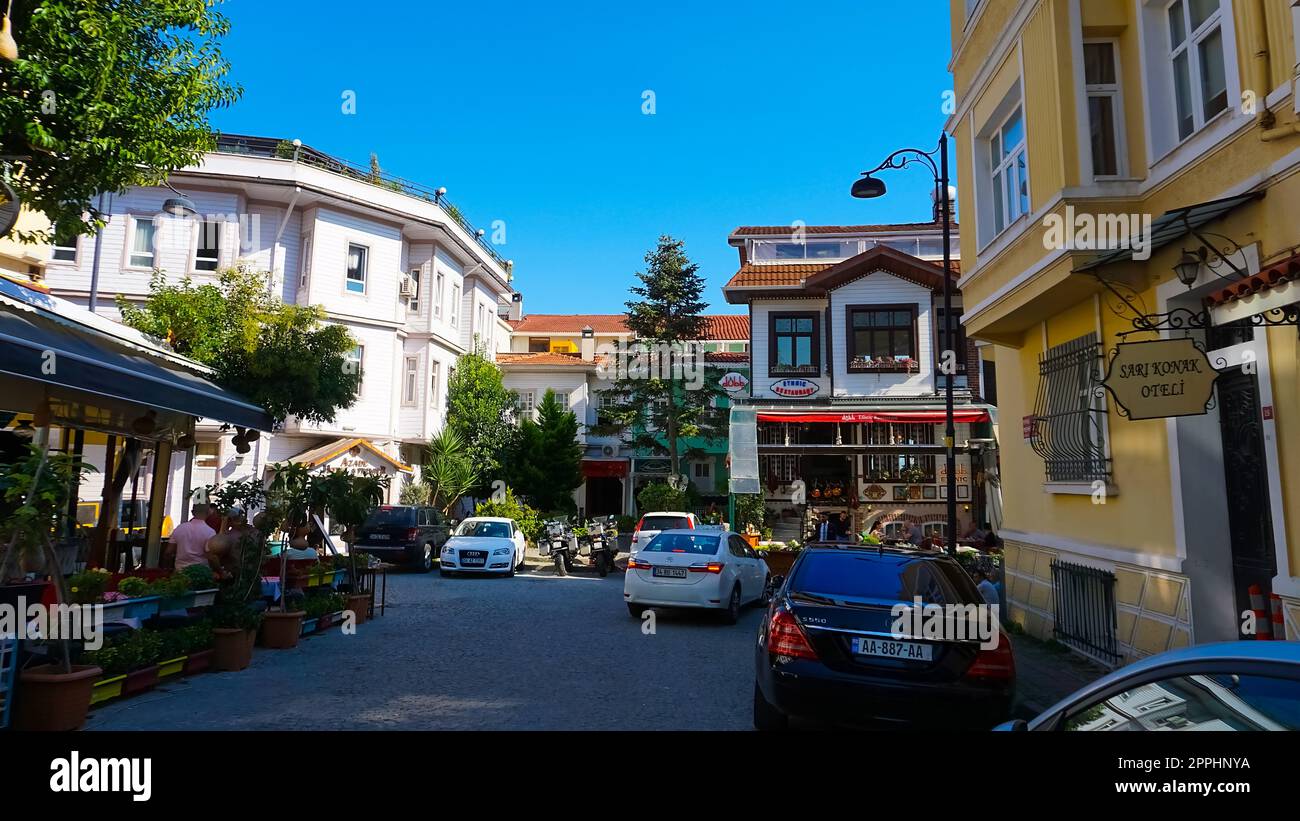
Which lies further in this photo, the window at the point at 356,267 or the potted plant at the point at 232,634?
the window at the point at 356,267

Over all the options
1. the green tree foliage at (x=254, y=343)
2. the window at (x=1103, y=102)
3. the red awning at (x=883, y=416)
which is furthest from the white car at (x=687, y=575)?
the red awning at (x=883, y=416)

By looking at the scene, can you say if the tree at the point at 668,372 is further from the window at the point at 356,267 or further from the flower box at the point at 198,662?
the flower box at the point at 198,662

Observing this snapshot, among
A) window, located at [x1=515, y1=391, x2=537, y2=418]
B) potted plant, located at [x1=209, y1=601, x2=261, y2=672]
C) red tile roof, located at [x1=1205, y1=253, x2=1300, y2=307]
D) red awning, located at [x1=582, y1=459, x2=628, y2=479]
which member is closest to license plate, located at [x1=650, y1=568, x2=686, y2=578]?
potted plant, located at [x1=209, y1=601, x2=261, y2=672]

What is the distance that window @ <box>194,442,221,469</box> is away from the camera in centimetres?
2461

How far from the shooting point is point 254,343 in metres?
17.2

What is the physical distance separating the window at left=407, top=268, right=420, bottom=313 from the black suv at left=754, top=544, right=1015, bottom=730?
25.9 m

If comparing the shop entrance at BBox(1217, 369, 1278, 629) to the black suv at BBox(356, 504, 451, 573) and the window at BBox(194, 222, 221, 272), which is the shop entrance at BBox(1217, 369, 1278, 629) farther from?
the window at BBox(194, 222, 221, 272)

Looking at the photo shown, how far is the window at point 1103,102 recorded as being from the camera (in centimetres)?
861

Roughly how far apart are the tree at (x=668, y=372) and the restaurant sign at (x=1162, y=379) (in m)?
24.3

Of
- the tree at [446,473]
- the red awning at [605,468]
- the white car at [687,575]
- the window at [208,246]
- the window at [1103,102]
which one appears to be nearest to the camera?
the window at [1103,102]

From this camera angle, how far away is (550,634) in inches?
438
